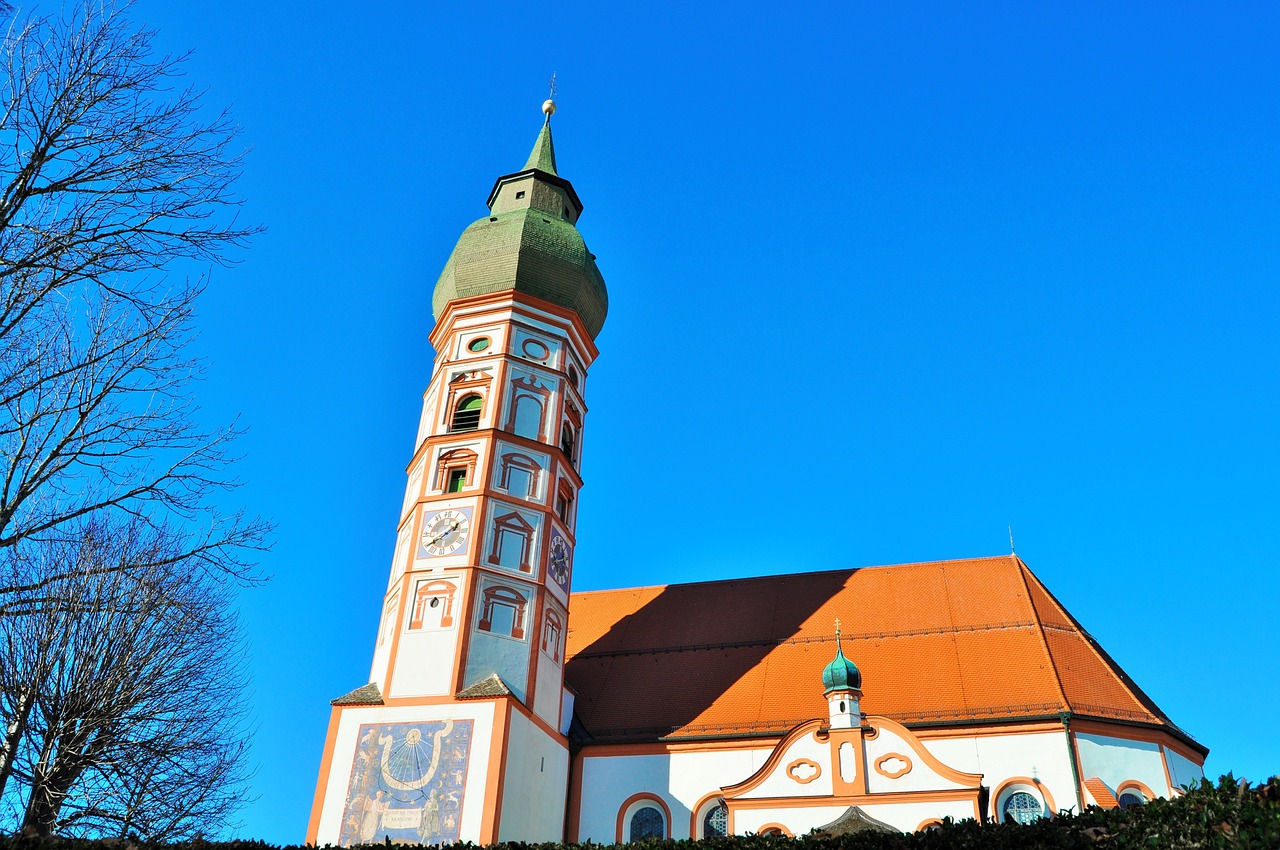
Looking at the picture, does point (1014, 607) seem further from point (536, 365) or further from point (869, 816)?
point (536, 365)

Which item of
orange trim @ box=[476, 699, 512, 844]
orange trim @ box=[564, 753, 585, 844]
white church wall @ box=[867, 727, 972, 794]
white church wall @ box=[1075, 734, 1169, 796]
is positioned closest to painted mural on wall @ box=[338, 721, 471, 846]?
orange trim @ box=[476, 699, 512, 844]

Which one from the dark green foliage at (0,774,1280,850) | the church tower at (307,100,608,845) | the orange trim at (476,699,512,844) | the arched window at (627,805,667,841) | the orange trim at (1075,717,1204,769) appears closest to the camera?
the dark green foliage at (0,774,1280,850)

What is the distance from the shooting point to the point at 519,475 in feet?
84.5

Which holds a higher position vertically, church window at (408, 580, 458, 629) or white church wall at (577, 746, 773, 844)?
church window at (408, 580, 458, 629)

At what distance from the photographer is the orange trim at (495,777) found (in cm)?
2062

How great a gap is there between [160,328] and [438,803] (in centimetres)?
1363

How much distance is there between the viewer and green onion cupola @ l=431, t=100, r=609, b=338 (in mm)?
28547

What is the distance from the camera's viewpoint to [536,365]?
27453mm

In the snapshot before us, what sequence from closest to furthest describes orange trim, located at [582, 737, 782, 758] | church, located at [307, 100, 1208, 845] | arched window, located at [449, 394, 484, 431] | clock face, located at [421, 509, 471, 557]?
1. church, located at [307, 100, 1208, 845]
2. orange trim, located at [582, 737, 782, 758]
3. clock face, located at [421, 509, 471, 557]
4. arched window, located at [449, 394, 484, 431]

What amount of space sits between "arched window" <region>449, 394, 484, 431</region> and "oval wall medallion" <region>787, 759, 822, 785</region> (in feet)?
34.6

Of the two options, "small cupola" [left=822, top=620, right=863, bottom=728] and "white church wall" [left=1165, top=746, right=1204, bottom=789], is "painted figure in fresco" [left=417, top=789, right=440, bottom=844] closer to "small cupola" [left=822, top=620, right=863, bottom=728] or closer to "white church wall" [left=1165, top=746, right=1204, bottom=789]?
"small cupola" [left=822, top=620, right=863, bottom=728]

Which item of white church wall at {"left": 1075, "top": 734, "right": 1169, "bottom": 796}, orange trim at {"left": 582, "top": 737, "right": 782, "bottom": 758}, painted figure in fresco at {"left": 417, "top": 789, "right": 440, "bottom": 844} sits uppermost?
A: orange trim at {"left": 582, "top": 737, "right": 782, "bottom": 758}

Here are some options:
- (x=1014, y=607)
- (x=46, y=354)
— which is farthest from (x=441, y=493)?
(x=46, y=354)

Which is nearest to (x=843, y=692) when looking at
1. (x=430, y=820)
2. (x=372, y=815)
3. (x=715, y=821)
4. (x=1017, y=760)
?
(x=1017, y=760)
